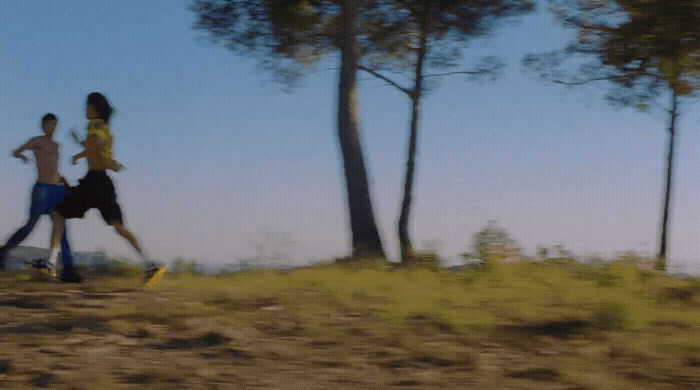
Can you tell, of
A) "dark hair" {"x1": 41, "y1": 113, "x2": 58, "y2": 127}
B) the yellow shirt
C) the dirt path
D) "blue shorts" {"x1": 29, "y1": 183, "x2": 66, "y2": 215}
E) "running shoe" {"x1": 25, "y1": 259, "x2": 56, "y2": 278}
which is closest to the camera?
the dirt path

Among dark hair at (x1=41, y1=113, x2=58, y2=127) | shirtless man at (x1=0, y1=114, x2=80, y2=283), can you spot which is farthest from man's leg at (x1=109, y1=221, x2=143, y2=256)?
dark hair at (x1=41, y1=113, x2=58, y2=127)

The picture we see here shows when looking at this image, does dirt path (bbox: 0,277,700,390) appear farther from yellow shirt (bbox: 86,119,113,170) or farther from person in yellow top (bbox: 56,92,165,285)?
yellow shirt (bbox: 86,119,113,170)

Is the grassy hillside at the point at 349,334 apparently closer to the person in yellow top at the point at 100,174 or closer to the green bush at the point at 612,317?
the green bush at the point at 612,317

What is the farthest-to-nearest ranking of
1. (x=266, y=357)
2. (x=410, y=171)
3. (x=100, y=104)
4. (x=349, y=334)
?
(x=410, y=171), (x=100, y=104), (x=349, y=334), (x=266, y=357)

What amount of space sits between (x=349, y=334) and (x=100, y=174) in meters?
3.78

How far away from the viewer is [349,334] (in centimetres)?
688

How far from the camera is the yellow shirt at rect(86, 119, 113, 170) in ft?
28.3

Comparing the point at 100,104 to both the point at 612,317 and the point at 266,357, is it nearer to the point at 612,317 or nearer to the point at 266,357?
the point at 266,357

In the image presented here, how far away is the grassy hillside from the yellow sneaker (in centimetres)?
10

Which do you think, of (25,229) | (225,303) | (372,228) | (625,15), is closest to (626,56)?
(625,15)

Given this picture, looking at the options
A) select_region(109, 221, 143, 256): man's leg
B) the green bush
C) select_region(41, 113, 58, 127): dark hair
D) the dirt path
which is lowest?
the dirt path

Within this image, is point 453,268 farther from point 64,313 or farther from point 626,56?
point 626,56

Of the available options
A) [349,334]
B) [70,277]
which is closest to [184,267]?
[70,277]

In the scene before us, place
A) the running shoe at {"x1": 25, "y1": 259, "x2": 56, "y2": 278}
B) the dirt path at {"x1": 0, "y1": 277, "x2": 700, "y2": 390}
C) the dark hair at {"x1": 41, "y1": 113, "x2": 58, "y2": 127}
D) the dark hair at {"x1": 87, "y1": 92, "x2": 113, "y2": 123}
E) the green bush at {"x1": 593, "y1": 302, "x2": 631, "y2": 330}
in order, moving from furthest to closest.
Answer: the dark hair at {"x1": 41, "y1": 113, "x2": 58, "y2": 127}, the running shoe at {"x1": 25, "y1": 259, "x2": 56, "y2": 278}, the dark hair at {"x1": 87, "y1": 92, "x2": 113, "y2": 123}, the green bush at {"x1": 593, "y1": 302, "x2": 631, "y2": 330}, the dirt path at {"x1": 0, "y1": 277, "x2": 700, "y2": 390}
